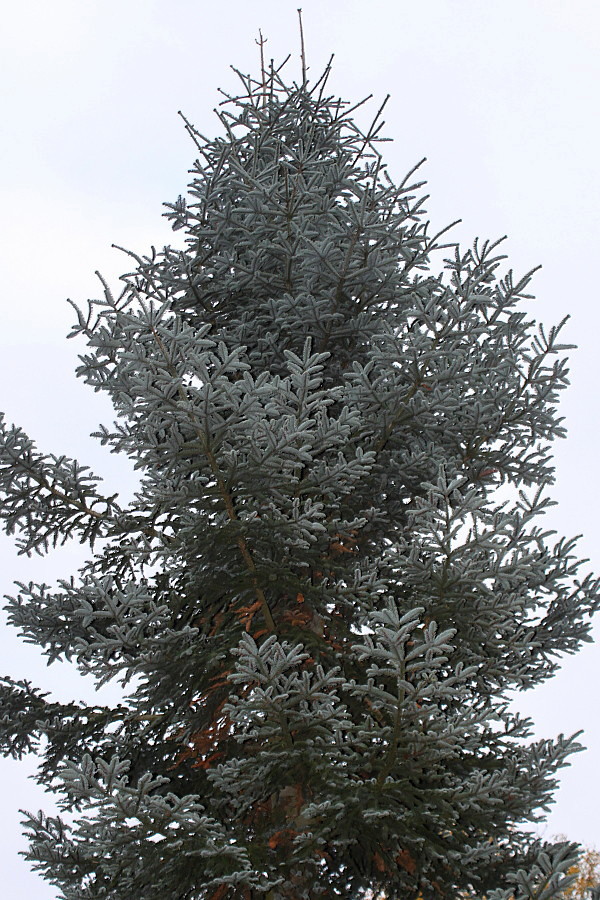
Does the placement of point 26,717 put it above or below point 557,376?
below

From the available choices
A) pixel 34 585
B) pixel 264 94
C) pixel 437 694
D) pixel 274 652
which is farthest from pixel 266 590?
pixel 264 94

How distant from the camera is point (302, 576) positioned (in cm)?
766

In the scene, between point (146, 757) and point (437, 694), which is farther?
point (146, 757)

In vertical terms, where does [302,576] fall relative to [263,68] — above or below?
below

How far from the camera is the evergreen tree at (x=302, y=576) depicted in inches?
230

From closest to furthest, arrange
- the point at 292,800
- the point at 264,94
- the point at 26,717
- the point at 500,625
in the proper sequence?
the point at 500,625 → the point at 292,800 → the point at 26,717 → the point at 264,94

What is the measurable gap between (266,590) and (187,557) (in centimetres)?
72

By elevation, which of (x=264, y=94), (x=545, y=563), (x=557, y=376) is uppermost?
(x=264, y=94)

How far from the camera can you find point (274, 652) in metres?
5.56

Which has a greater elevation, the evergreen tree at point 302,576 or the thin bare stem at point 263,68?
the thin bare stem at point 263,68

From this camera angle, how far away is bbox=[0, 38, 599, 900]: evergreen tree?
230 inches

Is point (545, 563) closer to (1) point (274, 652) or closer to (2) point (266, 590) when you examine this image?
(2) point (266, 590)

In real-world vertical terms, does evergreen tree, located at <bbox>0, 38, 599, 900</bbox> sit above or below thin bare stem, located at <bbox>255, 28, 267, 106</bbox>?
below

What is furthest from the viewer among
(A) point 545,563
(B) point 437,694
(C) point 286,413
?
(A) point 545,563
